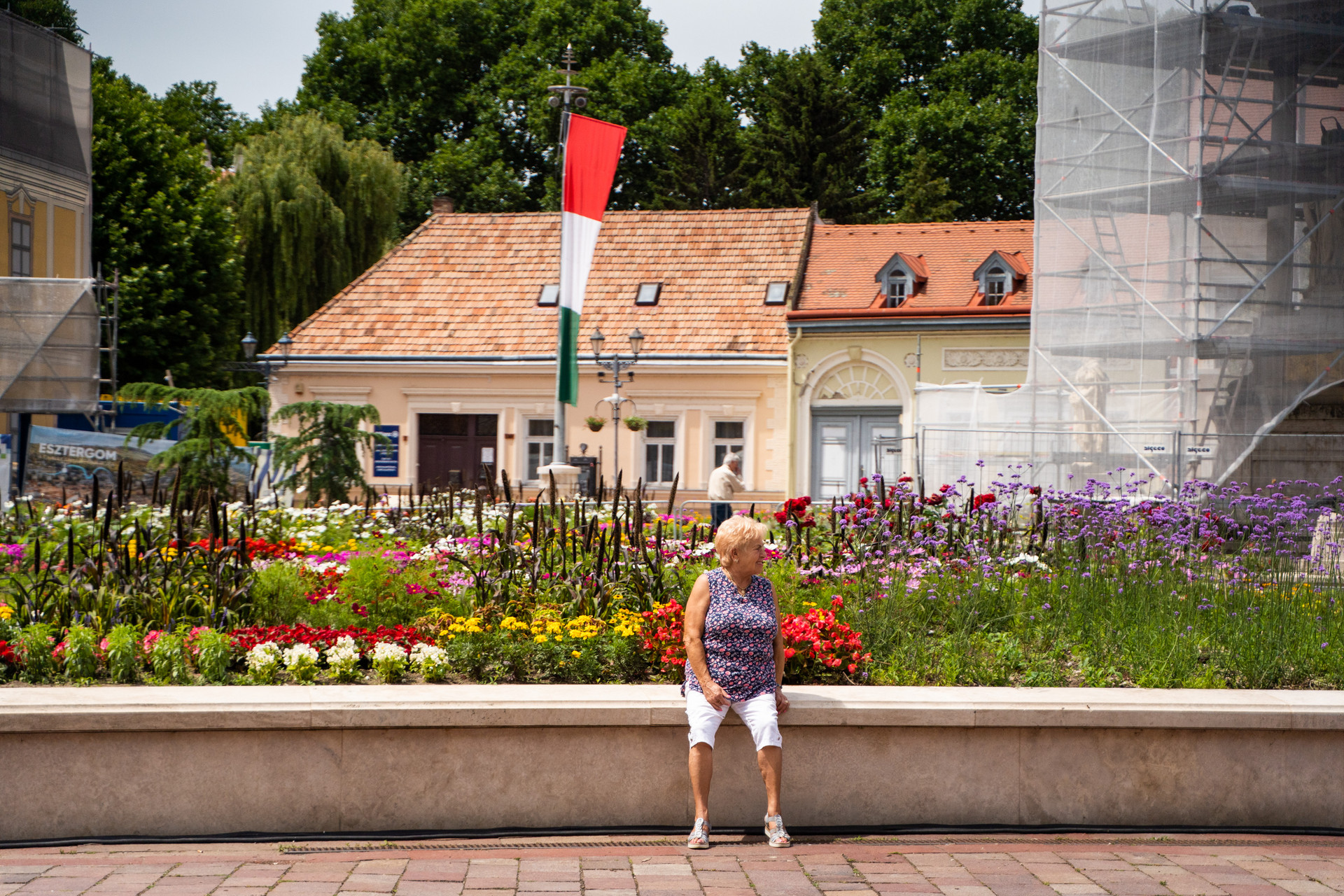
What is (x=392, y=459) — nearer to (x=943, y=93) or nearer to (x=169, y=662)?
(x=943, y=93)

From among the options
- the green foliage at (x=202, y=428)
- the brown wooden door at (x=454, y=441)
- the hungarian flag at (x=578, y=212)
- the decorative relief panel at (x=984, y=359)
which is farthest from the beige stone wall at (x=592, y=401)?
the green foliage at (x=202, y=428)

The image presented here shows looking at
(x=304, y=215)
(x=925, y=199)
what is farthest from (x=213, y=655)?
(x=925, y=199)

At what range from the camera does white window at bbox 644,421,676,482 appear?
2773 cm

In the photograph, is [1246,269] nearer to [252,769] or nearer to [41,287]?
[252,769]

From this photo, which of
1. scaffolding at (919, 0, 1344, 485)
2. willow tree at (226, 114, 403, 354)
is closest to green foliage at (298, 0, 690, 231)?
willow tree at (226, 114, 403, 354)

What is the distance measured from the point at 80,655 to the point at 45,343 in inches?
771

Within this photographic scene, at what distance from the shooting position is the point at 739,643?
5293mm

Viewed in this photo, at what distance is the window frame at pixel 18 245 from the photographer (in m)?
24.9

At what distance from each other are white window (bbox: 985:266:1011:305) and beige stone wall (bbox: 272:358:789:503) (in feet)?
14.9

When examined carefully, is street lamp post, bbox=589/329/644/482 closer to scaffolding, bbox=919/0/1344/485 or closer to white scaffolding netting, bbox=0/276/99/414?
white scaffolding netting, bbox=0/276/99/414

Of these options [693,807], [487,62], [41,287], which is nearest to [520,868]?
[693,807]

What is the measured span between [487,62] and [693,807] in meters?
42.2

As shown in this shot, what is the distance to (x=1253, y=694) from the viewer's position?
556 centimetres

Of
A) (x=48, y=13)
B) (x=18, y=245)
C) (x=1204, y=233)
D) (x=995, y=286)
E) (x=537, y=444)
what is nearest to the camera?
(x=1204, y=233)
